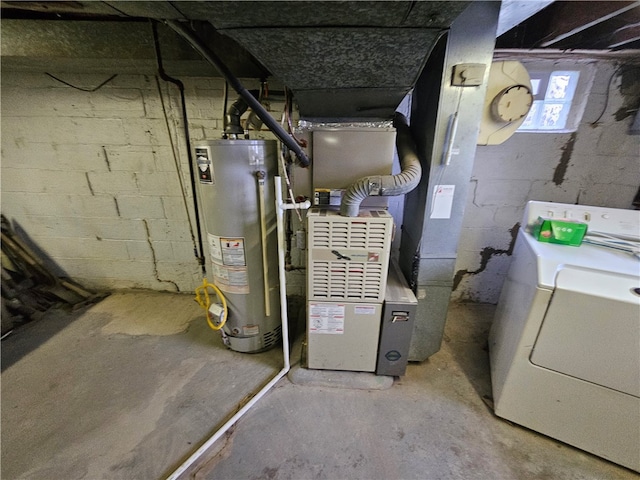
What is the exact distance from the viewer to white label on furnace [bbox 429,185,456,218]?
4.46 ft

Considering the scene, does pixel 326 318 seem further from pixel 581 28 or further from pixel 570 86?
pixel 570 86

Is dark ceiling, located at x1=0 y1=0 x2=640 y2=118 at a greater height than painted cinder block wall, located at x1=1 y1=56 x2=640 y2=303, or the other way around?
dark ceiling, located at x1=0 y1=0 x2=640 y2=118

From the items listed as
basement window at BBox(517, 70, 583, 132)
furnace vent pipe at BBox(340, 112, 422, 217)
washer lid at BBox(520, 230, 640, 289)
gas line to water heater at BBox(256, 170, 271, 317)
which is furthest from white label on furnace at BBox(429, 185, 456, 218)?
basement window at BBox(517, 70, 583, 132)

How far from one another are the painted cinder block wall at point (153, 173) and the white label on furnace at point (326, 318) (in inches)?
30.7

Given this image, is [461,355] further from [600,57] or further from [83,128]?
[83,128]

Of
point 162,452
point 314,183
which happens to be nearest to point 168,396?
point 162,452

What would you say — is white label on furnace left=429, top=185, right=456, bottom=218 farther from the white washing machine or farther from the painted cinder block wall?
the painted cinder block wall

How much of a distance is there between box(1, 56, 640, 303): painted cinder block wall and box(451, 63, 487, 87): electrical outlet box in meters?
0.87

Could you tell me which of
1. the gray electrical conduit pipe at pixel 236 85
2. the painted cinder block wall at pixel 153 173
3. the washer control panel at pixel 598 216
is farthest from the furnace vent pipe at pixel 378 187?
the painted cinder block wall at pixel 153 173

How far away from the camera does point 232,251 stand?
1.52 meters

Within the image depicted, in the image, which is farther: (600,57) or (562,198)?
(562,198)

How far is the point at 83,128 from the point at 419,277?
267 centimetres

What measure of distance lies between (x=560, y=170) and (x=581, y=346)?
1474mm

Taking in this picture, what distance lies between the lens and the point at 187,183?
208 cm
